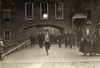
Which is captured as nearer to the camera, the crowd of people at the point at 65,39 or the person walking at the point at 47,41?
the crowd of people at the point at 65,39

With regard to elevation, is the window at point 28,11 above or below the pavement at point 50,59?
above

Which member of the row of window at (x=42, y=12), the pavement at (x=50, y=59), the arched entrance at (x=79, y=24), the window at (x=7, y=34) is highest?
the row of window at (x=42, y=12)

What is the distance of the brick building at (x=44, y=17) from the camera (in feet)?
6.29

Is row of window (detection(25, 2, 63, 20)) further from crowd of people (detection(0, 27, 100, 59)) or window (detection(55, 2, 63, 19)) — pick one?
crowd of people (detection(0, 27, 100, 59))

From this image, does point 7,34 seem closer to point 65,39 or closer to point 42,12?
point 42,12

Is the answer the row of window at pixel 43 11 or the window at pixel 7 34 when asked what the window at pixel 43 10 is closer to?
the row of window at pixel 43 11

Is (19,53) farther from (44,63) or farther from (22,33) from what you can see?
(44,63)

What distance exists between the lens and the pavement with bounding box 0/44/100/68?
2.01 metres

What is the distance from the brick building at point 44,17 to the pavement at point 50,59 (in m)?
0.17

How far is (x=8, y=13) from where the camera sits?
2.05 m

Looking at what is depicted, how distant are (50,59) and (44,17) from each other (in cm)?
43

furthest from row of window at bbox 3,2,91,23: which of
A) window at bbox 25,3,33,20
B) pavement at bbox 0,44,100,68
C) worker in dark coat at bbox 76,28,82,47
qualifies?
pavement at bbox 0,44,100,68

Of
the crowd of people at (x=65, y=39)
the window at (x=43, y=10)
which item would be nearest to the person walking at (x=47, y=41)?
the crowd of people at (x=65, y=39)

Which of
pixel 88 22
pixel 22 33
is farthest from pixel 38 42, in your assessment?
pixel 88 22
